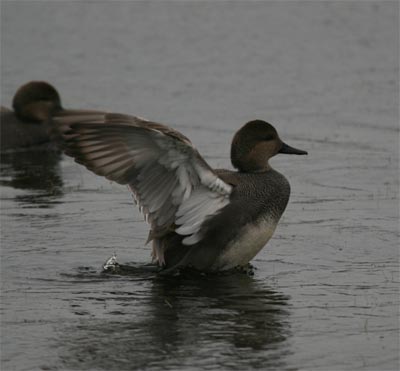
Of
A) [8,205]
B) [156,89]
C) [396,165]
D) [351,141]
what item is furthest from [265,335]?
[156,89]

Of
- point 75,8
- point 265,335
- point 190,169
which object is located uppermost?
point 75,8

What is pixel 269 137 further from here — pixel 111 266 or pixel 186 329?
pixel 186 329

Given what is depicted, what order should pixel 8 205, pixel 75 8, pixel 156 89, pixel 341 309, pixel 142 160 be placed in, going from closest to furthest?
pixel 341 309 < pixel 142 160 < pixel 8 205 < pixel 156 89 < pixel 75 8

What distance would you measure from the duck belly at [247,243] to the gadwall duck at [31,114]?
19.1ft

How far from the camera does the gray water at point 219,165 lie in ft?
19.3

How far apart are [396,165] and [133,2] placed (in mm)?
13665

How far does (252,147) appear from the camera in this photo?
7594 millimetres

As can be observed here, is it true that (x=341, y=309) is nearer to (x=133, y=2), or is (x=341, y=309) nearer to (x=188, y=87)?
(x=188, y=87)

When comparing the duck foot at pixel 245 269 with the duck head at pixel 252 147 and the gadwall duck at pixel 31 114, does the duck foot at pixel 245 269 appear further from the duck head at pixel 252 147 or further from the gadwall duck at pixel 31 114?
the gadwall duck at pixel 31 114

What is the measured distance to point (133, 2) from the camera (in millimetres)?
23547

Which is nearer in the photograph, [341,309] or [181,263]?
[341,309]

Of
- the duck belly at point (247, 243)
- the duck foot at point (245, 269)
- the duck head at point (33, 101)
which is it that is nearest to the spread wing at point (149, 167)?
the duck belly at point (247, 243)

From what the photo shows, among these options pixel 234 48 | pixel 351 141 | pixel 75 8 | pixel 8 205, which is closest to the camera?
pixel 8 205

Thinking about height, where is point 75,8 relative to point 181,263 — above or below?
above
